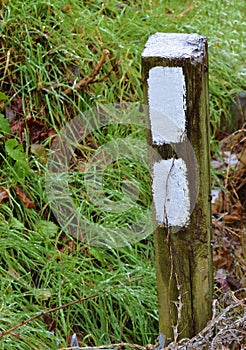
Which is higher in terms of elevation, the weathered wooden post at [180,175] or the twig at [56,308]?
the weathered wooden post at [180,175]

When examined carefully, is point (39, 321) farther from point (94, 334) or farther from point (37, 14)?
point (37, 14)

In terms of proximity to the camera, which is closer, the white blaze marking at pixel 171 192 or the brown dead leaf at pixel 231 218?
the white blaze marking at pixel 171 192

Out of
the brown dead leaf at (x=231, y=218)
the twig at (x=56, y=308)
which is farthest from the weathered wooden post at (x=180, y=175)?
the brown dead leaf at (x=231, y=218)

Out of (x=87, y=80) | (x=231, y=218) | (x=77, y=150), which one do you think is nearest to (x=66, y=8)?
(x=87, y=80)

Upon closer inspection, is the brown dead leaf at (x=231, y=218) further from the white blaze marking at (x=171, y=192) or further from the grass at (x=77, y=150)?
the white blaze marking at (x=171, y=192)

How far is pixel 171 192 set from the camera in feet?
6.24

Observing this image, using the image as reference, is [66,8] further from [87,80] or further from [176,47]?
[176,47]

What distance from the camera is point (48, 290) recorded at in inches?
98.7

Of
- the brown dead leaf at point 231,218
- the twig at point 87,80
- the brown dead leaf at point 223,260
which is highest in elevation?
the twig at point 87,80

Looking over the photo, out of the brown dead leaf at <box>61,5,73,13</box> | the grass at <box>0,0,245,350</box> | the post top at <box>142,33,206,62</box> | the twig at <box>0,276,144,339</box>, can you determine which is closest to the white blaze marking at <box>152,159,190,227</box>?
the post top at <box>142,33,206,62</box>

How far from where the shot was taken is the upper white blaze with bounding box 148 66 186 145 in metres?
1.72

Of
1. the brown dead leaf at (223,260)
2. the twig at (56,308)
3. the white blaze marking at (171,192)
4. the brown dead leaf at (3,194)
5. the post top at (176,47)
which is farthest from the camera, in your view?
the brown dead leaf at (223,260)

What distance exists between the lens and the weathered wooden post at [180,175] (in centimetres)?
173

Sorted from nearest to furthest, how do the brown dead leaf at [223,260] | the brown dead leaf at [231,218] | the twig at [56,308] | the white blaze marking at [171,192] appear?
the white blaze marking at [171,192]
the twig at [56,308]
the brown dead leaf at [223,260]
the brown dead leaf at [231,218]
